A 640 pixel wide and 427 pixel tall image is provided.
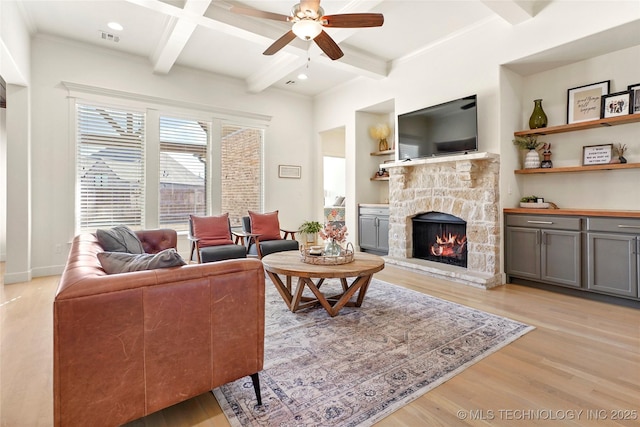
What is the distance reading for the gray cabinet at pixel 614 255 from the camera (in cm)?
312

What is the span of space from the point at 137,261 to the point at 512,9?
14.1 feet

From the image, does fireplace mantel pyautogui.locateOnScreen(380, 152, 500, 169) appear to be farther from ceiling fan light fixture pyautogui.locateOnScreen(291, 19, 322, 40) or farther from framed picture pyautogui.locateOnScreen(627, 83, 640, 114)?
ceiling fan light fixture pyautogui.locateOnScreen(291, 19, 322, 40)

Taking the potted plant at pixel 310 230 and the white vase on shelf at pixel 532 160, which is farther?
the potted plant at pixel 310 230

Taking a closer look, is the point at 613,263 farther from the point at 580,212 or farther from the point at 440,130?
the point at 440,130

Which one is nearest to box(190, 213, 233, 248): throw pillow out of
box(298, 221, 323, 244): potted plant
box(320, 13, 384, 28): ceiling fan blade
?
box(298, 221, 323, 244): potted plant

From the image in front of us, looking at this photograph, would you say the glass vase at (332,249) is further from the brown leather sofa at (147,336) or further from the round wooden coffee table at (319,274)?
the brown leather sofa at (147,336)

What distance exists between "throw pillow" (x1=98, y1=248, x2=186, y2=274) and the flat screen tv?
386cm

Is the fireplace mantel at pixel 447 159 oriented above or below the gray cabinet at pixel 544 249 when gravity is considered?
above

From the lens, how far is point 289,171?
6656 millimetres

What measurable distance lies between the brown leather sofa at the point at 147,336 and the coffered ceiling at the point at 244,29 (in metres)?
3.08

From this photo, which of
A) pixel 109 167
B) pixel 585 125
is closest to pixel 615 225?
pixel 585 125

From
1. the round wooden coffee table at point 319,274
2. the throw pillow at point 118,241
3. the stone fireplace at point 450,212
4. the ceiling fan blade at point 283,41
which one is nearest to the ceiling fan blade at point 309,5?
the ceiling fan blade at point 283,41

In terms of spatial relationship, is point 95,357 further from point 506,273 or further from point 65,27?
point 65,27

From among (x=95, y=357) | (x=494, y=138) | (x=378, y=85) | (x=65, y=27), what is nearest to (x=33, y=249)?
(x=65, y=27)
